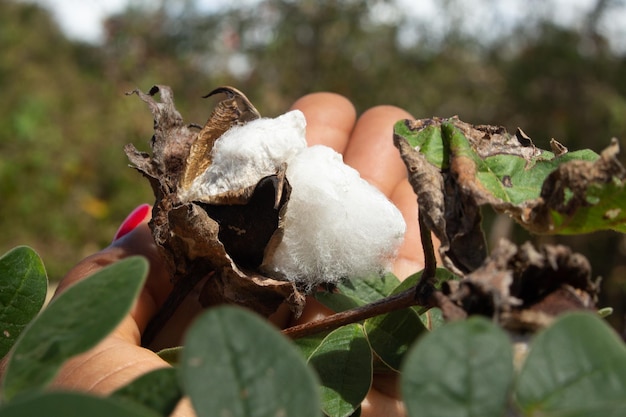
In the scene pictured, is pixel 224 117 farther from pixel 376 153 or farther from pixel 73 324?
pixel 73 324

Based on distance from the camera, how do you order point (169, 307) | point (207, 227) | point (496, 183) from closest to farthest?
point (496, 183) → point (207, 227) → point (169, 307)

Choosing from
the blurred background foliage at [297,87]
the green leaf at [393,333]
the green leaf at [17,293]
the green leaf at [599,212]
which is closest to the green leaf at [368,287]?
the green leaf at [393,333]

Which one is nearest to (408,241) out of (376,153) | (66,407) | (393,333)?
(376,153)

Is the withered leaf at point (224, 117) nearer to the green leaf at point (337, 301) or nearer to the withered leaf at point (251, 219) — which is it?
the withered leaf at point (251, 219)

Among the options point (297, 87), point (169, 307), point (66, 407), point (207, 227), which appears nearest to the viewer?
point (66, 407)

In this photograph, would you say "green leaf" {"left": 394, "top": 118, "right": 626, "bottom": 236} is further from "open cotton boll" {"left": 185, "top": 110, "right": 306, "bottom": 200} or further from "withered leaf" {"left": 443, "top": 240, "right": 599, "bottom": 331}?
"open cotton boll" {"left": 185, "top": 110, "right": 306, "bottom": 200}

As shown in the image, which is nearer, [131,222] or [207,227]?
[207,227]

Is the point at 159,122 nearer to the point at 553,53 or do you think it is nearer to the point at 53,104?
the point at 553,53

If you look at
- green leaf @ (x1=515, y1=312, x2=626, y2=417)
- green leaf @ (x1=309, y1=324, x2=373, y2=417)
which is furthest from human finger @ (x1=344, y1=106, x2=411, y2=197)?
green leaf @ (x1=515, y1=312, x2=626, y2=417)
